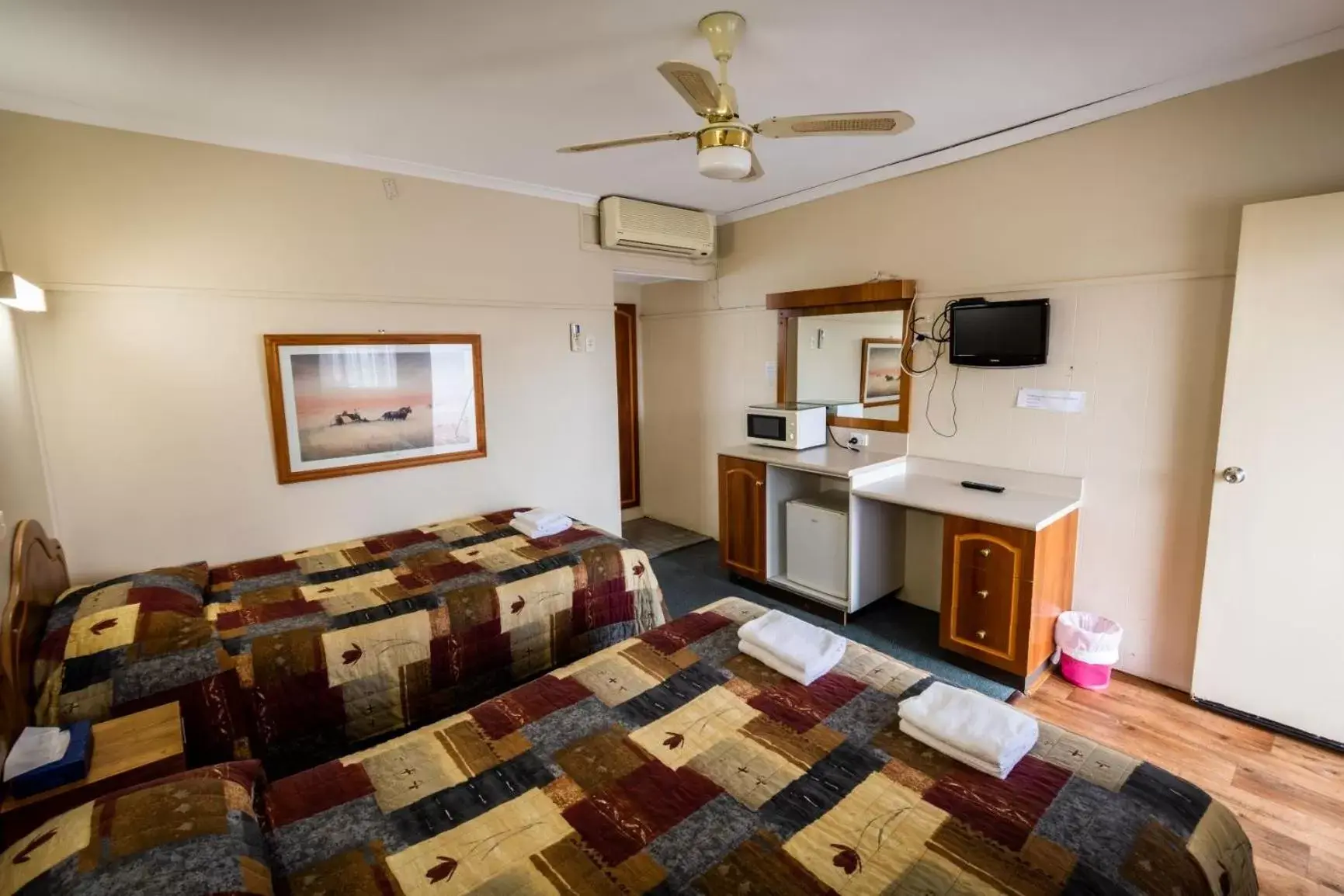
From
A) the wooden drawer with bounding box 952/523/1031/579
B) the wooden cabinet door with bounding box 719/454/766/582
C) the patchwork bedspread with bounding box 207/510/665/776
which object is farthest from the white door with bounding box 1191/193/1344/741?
the patchwork bedspread with bounding box 207/510/665/776

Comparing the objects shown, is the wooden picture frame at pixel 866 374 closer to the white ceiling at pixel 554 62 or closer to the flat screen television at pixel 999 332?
the flat screen television at pixel 999 332

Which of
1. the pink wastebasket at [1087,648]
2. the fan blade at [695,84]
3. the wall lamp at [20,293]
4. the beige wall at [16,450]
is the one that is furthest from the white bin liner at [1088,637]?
the wall lamp at [20,293]

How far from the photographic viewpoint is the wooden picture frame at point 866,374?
3516mm

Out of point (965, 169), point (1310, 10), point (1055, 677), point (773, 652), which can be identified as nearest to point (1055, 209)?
point (965, 169)

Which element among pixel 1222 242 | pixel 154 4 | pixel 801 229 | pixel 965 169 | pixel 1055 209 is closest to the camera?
pixel 154 4

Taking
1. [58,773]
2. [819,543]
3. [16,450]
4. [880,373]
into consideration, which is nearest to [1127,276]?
[880,373]

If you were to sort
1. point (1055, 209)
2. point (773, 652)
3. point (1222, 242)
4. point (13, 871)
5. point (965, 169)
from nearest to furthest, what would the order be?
point (13, 871), point (773, 652), point (1222, 242), point (1055, 209), point (965, 169)

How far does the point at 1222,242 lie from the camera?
95.0 inches

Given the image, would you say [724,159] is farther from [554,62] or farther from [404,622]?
[404,622]

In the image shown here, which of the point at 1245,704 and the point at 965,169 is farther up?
the point at 965,169

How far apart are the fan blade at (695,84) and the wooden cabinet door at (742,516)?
2.20 meters

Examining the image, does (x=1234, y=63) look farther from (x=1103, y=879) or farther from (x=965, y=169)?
(x=1103, y=879)

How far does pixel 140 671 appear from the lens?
6.17 feet

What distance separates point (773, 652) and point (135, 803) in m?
1.53
